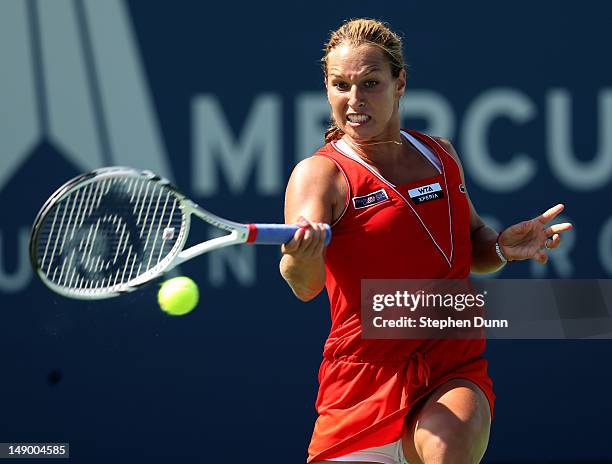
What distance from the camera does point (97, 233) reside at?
3.69m

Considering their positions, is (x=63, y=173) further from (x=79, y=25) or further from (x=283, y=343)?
(x=283, y=343)

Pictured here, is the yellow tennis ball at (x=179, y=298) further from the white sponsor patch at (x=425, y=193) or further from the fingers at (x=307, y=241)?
the white sponsor patch at (x=425, y=193)

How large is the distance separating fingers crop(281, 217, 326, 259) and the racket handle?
0.02 metres

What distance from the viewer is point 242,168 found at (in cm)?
557

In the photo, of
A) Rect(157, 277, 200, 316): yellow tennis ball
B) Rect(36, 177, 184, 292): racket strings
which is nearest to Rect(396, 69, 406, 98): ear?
Rect(36, 177, 184, 292): racket strings

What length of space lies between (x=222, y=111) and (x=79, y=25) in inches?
30.4

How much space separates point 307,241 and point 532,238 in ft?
2.64

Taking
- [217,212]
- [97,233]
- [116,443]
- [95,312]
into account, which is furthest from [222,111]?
[97,233]

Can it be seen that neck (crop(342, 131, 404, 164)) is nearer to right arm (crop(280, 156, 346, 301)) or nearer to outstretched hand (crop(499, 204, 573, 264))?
right arm (crop(280, 156, 346, 301))

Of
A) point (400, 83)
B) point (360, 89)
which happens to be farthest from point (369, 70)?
point (400, 83)

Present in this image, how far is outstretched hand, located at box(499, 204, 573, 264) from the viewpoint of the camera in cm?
359

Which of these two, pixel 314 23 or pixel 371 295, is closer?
pixel 371 295

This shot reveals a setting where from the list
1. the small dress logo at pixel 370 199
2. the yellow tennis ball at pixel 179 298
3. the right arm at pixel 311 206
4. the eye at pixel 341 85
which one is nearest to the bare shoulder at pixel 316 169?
the right arm at pixel 311 206

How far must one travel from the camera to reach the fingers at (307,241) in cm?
324
